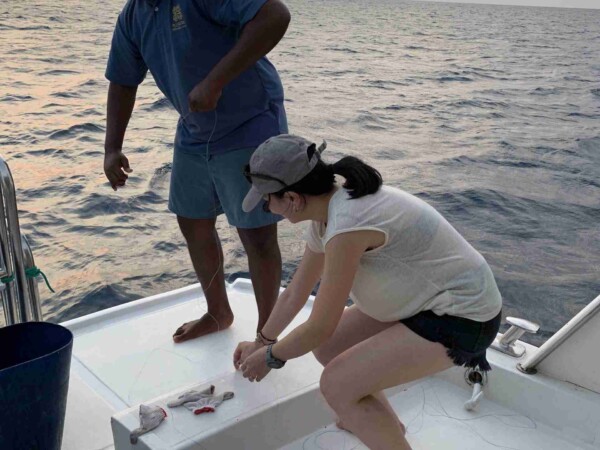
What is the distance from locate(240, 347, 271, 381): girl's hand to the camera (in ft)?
5.10

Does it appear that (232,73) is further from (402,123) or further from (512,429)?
(402,123)

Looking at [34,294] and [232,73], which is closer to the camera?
[232,73]

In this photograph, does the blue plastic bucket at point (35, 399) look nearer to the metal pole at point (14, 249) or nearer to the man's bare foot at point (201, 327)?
the metal pole at point (14, 249)

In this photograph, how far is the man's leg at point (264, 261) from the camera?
2.05 meters

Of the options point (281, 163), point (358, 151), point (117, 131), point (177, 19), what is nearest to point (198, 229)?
point (117, 131)

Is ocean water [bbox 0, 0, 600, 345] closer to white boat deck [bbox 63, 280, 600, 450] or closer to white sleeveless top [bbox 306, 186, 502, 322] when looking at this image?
white boat deck [bbox 63, 280, 600, 450]

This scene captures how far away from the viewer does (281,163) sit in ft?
4.85

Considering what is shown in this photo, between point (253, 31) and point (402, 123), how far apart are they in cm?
1017

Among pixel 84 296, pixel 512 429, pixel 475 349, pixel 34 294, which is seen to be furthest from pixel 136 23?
pixel 84 296

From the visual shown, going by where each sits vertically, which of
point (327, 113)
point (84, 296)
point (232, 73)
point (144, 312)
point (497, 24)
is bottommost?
point (497, 24)

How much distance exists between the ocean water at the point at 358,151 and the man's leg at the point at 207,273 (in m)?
2.40

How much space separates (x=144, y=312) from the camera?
8.18ft

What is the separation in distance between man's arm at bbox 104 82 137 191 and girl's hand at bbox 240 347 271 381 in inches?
33.7

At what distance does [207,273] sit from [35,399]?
2.61 feet
